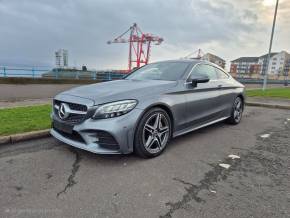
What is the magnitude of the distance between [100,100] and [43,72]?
692 inches

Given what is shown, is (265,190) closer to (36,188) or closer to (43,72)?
(36,188)

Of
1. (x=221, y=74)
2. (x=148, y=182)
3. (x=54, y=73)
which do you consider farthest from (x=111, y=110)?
(x=54, y=73)

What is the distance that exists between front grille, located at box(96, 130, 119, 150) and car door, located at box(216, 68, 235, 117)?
2.75 meters

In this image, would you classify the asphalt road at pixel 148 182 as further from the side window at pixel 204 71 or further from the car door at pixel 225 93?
the side window at pixel 204 71

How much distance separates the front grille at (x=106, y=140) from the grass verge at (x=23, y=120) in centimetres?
205

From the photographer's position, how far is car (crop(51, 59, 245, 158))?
2.95m

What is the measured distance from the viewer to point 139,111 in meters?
3.06

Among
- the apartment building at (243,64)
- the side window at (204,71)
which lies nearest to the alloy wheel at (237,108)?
the side window at (204,71)

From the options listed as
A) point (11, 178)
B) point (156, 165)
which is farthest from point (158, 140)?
point (11, 178)

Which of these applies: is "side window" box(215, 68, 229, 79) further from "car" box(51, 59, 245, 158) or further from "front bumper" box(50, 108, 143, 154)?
"front bumper" box(50, 108, 143, 154)

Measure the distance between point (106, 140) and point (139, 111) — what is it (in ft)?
1.93

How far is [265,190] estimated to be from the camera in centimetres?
257

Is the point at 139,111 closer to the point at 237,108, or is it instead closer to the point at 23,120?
the point at 23,120

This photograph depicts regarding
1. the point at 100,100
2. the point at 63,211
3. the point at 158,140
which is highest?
the point at 100,100
